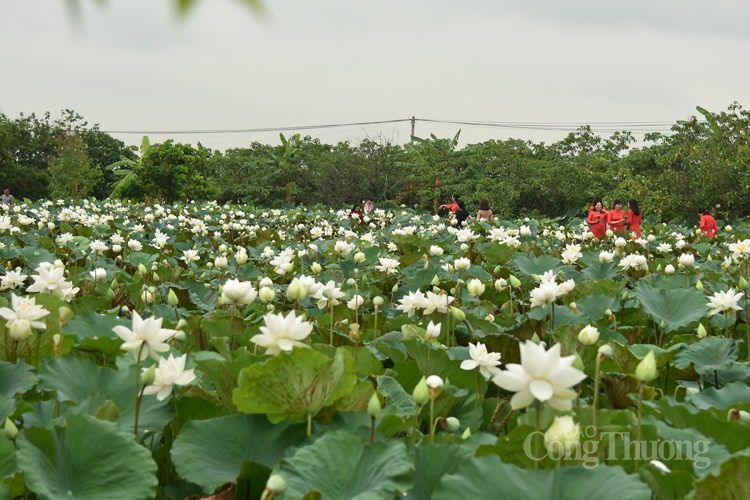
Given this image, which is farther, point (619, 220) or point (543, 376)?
point (619, 220)

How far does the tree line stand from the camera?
15.9 meters

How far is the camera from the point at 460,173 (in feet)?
73.3

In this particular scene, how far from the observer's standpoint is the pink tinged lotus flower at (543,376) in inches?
35.3

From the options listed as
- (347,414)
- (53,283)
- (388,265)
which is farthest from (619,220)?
(347,414)

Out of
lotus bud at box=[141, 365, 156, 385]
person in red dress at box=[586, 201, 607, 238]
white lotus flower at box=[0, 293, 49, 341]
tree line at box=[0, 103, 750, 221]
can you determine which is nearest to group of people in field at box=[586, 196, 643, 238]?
person in red dress at box=[586, 201, 607, 238]

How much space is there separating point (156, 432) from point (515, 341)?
Result: 938 millimetres

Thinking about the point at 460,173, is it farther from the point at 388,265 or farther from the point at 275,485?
the point at 275,485

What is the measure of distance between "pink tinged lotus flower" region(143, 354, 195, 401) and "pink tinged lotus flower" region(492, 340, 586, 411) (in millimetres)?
551

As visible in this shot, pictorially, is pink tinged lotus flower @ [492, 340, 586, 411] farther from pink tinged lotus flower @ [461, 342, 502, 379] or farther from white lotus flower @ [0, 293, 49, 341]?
white lotus flower @ [0, 293, 49, 341]

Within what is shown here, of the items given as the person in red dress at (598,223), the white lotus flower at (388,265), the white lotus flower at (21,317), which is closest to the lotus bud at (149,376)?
the white lotus flower at (21,317)

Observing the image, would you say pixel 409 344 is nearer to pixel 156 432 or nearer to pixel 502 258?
pixel 156 432

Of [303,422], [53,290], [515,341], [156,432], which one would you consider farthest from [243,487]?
[53,290]

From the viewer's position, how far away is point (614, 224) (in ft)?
29.7

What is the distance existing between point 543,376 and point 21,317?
1158 mm
